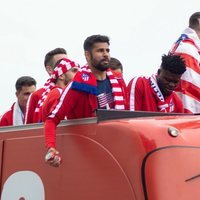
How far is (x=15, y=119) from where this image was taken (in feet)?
17.1

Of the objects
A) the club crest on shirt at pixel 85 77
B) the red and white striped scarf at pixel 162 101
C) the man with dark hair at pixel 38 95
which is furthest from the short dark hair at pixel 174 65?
the man with dark hair at pixel 38 95

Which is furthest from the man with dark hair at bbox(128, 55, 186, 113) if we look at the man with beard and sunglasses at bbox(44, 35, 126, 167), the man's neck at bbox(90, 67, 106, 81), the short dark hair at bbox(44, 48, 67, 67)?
the short dark hair at bbox(44, 48, 67, 67)

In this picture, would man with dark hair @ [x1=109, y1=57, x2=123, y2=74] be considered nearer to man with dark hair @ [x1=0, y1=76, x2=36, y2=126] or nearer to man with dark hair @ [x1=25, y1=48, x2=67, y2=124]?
man with dark hair @ [x1=25, y1=48, x2=67, y2=124]

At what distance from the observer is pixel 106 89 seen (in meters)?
3.73

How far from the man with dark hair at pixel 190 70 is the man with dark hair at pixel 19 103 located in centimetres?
164

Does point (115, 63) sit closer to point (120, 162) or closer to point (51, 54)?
point (51, 54)

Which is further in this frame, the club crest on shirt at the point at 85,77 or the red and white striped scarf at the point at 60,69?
the red and white striped scarf at the point at 60,69

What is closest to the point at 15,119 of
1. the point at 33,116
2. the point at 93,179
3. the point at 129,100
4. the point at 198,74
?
the point at 33,116

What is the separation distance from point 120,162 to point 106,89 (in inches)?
45.2

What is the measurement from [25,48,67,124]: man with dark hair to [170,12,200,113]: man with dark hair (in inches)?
46.6

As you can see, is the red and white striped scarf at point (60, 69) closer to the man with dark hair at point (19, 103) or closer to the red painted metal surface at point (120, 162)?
the man with dark hair at point (19, 103)

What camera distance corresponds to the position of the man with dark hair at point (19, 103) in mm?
5215

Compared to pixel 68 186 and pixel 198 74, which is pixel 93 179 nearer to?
pixel 68 186

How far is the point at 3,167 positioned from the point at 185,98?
1.82 m
